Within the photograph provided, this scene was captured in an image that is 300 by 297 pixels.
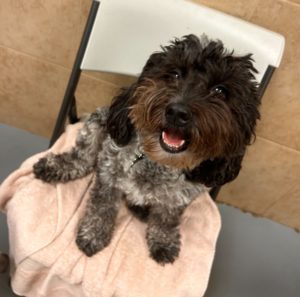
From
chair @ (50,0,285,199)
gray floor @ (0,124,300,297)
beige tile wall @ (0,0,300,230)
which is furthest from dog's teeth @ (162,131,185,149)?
gray floor @ (0,124,300,297)

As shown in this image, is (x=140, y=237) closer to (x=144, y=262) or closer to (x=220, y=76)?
(x=144, y=262)

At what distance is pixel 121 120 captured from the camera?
4.42 feet

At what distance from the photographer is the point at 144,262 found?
1369mm

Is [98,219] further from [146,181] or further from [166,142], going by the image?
[166,142]

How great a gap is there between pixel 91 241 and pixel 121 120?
0.43 metres

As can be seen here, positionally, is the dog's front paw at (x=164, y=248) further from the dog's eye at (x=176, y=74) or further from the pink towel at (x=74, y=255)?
the dog's eye at (x=176, y=74)

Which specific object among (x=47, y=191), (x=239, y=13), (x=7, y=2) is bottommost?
(x=47, y=191)

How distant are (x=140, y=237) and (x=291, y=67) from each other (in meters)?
0.97

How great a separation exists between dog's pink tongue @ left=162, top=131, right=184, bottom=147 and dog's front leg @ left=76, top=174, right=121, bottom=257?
43 cm

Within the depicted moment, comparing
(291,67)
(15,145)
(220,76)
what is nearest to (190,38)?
(220,76)

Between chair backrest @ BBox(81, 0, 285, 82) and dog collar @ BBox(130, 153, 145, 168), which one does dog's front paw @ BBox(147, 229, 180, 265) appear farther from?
chair backrest @ BBox(81, 0, 285, 82)

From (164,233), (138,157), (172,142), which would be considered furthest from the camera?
(164,233)

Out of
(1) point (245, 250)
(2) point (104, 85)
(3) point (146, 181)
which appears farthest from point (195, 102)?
(1) point (245, 250)

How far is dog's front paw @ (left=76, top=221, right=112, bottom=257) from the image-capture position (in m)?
1.33
